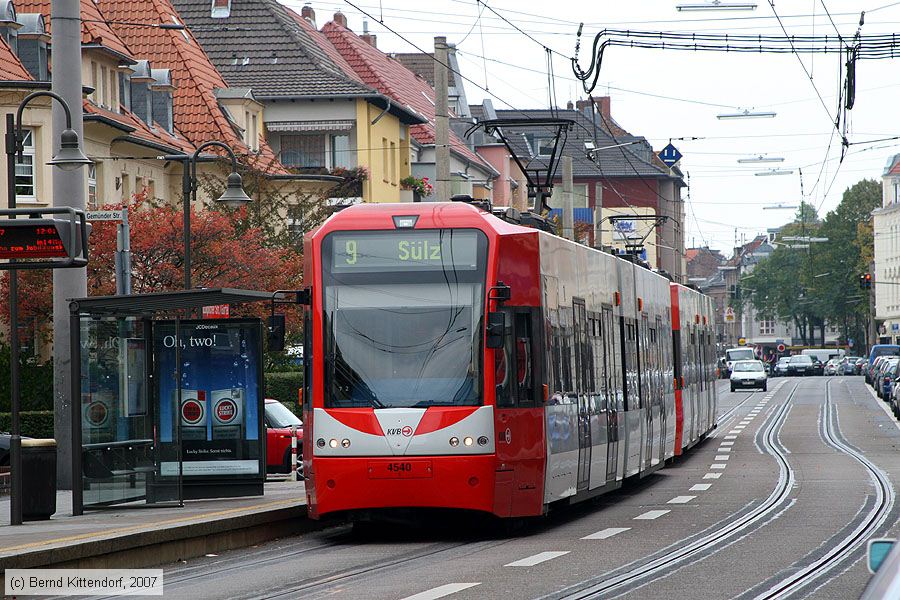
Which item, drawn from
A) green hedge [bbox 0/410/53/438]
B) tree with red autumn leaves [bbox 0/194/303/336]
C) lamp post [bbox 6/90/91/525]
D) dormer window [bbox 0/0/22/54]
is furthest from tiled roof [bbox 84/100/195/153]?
lamp post [bbox 6/90/91/525]

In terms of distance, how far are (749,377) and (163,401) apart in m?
68.2

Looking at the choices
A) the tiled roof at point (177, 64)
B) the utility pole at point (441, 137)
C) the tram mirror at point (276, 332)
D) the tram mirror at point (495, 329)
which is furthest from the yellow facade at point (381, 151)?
the tram mirror at point (495, 329)

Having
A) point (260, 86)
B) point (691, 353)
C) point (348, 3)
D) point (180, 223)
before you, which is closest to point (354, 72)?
point (260, 86)

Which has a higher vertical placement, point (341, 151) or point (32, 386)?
point (341, 151)

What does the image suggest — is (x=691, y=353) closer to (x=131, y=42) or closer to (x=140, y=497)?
(x=140, y=497)

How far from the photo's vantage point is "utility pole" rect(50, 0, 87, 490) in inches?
773

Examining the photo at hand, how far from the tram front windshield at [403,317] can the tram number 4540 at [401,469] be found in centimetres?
54

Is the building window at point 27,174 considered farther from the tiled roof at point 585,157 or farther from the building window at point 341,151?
the tiled roof at point 585,157

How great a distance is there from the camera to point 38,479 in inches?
663

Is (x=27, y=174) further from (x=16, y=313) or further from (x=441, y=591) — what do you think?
(x=441, y=591)

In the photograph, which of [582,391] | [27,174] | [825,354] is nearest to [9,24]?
[27,174]

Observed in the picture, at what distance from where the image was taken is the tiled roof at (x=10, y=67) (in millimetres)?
38938

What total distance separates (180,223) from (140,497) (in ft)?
65.2

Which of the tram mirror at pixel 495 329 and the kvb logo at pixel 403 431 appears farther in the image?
the tram mirror at pixel 495 329
